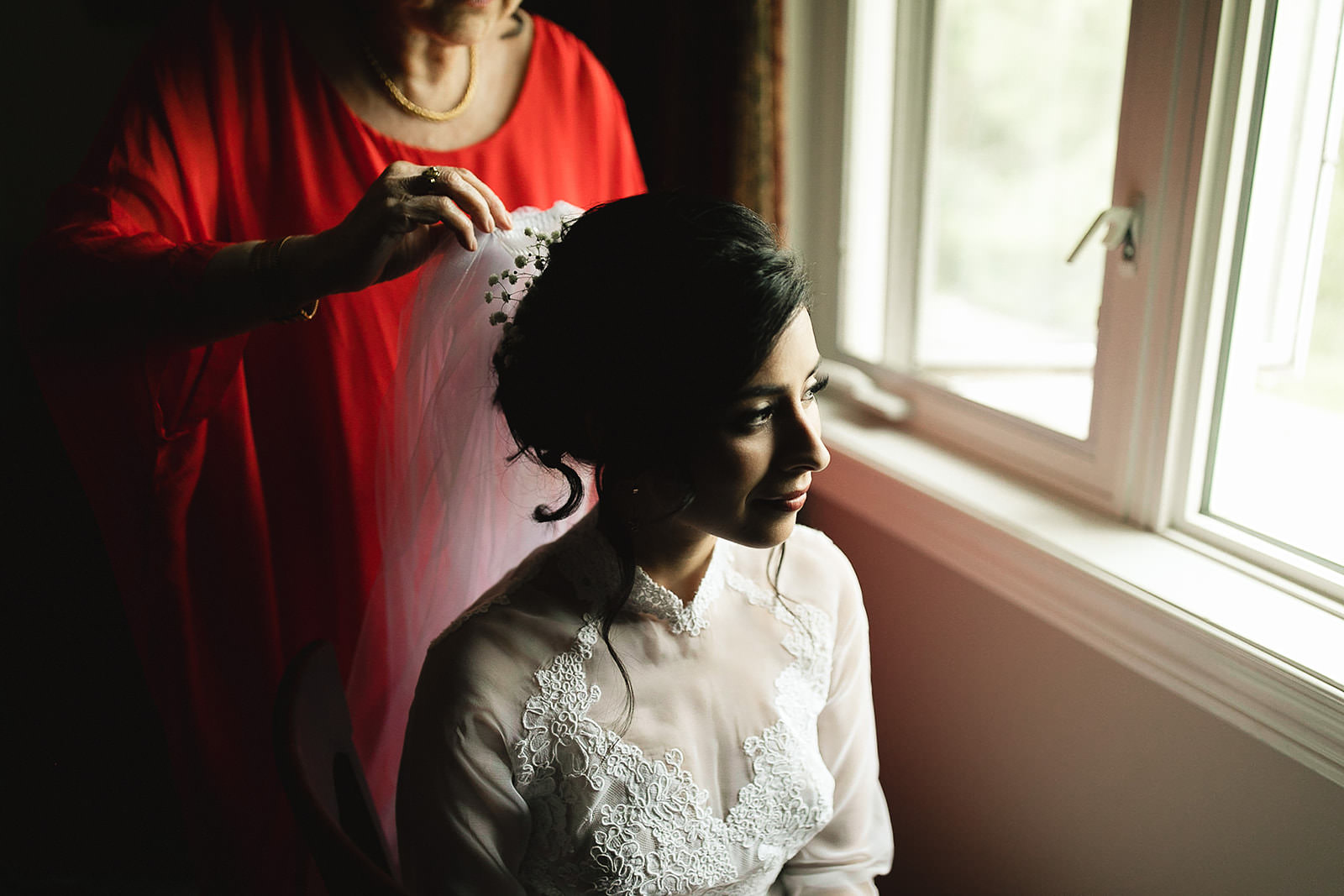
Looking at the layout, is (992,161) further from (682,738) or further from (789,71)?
(682,738)

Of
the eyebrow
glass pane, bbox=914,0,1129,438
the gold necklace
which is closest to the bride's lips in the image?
the eyebrow

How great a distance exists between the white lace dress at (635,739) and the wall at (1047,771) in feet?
1.08

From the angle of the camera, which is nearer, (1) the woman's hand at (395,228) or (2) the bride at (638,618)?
(2) the bride at (638,618)

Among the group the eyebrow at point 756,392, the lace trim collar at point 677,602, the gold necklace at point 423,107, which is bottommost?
the lace trim collar at point 677,602

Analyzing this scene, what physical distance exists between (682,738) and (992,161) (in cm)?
111

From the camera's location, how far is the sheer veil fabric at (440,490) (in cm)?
112

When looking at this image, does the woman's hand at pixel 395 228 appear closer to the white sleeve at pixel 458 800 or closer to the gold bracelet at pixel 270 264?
the gold bracelet at pixel 270 264

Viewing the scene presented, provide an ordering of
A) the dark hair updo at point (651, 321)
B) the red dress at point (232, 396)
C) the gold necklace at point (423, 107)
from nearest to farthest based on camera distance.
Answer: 1. the dark hair updo at point (651, 321)
2. the red dress at point (232, 396)
3. the gold necklace at point (423, 107)

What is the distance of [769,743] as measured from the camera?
3.54 ft

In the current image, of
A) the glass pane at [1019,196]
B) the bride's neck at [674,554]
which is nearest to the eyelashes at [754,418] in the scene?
the bride's neck at [674,554]

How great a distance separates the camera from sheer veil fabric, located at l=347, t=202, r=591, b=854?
1123 millimetres

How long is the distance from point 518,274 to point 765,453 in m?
0.35

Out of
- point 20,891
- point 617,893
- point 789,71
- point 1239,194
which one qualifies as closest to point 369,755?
point 617,893

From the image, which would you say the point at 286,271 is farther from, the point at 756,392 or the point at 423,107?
the point at 756,392
